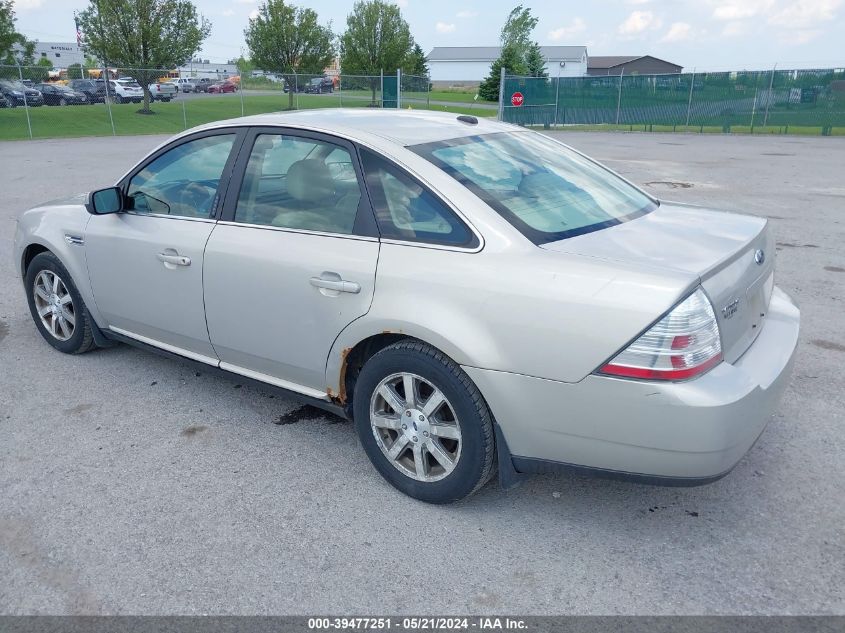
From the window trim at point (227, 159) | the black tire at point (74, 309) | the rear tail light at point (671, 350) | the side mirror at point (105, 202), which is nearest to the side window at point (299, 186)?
the window trim at point (227, 159)

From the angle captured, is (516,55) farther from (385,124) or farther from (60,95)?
(385,124)

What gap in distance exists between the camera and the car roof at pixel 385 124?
11.3 feet

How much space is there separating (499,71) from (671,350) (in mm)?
50514

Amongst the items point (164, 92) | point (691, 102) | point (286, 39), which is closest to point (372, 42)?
point (286, 39)

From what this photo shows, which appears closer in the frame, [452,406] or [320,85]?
[452,406]

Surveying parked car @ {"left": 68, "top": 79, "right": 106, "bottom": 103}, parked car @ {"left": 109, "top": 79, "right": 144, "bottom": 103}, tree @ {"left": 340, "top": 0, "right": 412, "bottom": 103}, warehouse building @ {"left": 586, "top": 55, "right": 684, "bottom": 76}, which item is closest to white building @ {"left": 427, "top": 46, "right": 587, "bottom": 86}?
warehouse building @ {"left": 586, "top": 55, "right": 684, "bottom": 76}

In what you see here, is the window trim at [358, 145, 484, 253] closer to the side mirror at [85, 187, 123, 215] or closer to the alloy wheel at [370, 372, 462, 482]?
the alloy wheel at [370, 372, 462, 482]

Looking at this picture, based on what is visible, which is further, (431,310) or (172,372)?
(172,372)

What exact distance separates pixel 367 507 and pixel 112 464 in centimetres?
132

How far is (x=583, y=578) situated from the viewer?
8.79ft

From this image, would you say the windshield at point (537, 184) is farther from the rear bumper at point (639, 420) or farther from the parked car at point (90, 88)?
the parked car at point (90, 88)

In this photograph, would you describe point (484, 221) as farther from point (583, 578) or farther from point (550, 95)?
point (550, 95)

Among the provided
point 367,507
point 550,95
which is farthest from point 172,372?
point 550,95

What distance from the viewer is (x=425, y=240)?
304 cm
